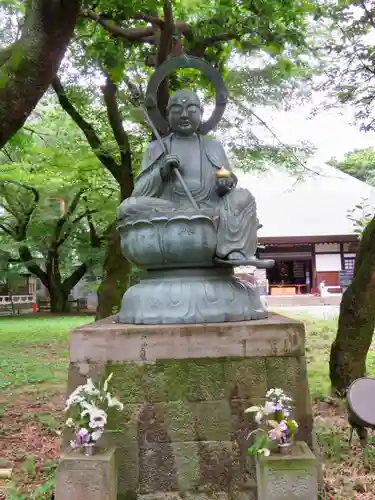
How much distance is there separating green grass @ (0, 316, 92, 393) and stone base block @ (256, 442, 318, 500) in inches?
194

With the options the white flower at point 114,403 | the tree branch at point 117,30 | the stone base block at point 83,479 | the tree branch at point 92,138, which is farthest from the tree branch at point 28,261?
the stone base block at point 83,479

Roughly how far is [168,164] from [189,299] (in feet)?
3.56

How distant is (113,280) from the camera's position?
9.12 metres

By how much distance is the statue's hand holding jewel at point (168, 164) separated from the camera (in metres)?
3.78

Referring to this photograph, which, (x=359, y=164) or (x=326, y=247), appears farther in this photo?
(x=359, y=164)

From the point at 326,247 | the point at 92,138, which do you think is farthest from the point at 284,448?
the point at 326,247

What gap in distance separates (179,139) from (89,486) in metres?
2.63

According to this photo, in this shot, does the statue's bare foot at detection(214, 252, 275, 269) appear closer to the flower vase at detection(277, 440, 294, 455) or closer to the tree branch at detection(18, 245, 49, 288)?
the flower vase at detection(277, 440, 294, 455)

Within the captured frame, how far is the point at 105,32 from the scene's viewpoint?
6945mm

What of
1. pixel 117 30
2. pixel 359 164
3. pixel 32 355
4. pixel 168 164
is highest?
pixel 359 164

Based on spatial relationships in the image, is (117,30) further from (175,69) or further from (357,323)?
(357,323)

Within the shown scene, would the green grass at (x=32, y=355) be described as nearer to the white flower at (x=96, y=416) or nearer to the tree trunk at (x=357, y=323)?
the tree trunk at (x=357, y=323)

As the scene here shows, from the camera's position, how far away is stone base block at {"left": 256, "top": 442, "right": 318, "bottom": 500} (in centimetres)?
262

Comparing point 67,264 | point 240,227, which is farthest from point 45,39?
point 67,264
